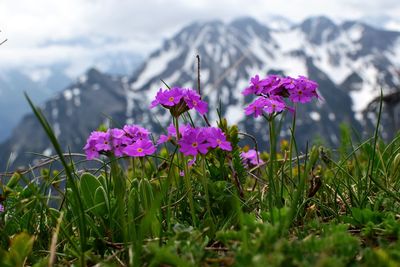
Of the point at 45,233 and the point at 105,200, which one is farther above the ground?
the point at 105,200

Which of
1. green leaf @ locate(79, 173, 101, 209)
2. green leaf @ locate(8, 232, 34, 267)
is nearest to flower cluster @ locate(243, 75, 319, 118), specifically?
green leaf @ locate(79, 173, 101, 209)

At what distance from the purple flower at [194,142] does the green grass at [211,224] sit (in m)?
0.11

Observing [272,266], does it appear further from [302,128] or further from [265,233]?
[302,128]

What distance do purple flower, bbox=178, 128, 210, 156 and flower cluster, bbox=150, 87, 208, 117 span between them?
106mm

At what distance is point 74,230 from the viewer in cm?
292

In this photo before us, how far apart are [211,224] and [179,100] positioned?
0.62 metres

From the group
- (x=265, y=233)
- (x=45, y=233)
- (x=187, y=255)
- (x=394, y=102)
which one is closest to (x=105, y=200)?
(x=45, y=233)

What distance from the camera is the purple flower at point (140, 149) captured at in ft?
7.88

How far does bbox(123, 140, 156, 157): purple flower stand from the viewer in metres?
2.40

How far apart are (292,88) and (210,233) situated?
2.94ft

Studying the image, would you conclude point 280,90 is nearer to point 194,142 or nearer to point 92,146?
point 194,142

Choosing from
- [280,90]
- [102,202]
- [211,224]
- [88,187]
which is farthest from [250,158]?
[211,224]

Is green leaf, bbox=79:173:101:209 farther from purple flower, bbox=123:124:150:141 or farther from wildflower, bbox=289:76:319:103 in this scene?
wildflower, bbox=289:76:319:103

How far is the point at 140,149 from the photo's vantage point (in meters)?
2.45
